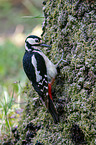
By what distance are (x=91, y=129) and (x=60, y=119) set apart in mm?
406

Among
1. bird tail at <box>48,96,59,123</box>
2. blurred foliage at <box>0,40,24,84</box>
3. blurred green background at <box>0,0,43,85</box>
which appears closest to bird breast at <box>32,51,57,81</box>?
bird tail at <box>48,96,59,123</box>

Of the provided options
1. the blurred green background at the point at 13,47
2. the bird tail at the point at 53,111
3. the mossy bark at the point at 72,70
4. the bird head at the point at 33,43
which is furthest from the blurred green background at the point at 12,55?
the bird tail at the point at 53,111

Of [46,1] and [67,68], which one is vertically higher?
[46,1]

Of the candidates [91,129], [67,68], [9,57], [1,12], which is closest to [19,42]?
[9,57]

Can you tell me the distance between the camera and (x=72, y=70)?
266 cm

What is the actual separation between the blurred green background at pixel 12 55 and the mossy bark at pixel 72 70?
→ 448mm

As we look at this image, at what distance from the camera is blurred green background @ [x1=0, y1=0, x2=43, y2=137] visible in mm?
3392

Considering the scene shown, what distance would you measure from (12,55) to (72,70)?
4219 mm

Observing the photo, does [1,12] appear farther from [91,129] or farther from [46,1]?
[91,129]

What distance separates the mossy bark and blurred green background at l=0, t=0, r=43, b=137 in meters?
0.45

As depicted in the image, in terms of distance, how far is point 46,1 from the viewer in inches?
120

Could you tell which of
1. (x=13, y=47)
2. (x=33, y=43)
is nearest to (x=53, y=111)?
(x=33, y=43)

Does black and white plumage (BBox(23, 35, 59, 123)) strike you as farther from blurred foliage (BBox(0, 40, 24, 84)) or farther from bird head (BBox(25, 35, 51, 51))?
blurred foliage (BBox(0, 40, 24, 84))

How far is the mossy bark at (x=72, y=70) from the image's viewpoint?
243 centimetres
